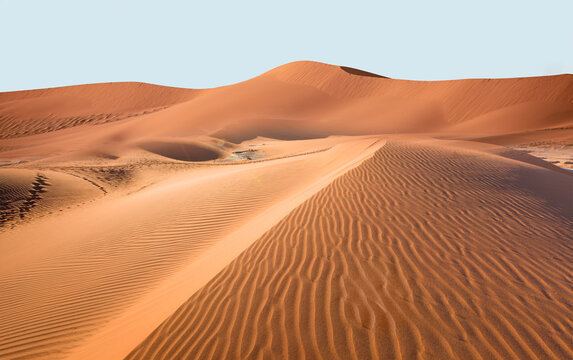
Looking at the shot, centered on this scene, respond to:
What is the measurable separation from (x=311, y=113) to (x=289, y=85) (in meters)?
11.7

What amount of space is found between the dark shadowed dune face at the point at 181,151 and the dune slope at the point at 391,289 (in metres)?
19.5

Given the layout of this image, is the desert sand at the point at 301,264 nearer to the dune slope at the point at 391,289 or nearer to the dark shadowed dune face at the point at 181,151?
the dune slope at the point at 391,289

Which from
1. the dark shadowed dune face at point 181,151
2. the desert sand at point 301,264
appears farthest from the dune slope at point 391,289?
the dark shadowed dune face at point 181,151

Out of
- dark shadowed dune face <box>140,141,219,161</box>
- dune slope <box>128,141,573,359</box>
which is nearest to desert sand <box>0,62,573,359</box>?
dune slope <box>128,141,573,359</box>

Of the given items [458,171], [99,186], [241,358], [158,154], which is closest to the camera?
[241,358]

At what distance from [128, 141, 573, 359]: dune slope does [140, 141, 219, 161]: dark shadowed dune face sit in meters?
19.5

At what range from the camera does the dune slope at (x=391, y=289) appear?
260 centimetres

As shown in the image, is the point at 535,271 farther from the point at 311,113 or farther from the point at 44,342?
the point at 311,113

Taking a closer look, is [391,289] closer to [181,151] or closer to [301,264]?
[301,264]

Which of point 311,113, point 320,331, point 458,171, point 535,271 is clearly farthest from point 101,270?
point 311,113

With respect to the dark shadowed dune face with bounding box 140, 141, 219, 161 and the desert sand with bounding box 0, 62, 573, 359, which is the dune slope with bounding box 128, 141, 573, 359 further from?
the dark shadowed dune face with bounding box 140, 141, 219, 161

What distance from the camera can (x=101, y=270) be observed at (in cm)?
574

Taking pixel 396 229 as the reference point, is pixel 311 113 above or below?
above

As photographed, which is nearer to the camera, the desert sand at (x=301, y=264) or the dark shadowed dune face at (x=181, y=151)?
the desert sand at (x=301, y=264)
